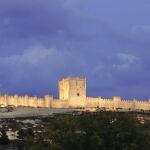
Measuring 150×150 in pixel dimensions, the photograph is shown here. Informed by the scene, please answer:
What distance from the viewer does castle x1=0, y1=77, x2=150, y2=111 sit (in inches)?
5197

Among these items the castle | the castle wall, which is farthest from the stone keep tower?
the castle wall

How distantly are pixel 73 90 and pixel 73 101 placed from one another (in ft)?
12.2

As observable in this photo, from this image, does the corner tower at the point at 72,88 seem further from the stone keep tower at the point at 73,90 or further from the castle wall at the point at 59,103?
the castle wall at the point at 59,103

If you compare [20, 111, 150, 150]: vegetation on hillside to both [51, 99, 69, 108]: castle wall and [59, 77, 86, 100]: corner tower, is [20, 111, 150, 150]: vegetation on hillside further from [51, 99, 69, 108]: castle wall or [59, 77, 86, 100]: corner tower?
[59, 77, 86, 100]: corner tower

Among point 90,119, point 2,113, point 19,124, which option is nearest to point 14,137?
point 19,124

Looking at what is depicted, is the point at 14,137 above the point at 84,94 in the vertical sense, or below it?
below

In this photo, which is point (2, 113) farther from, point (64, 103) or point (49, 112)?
point (64, 103)

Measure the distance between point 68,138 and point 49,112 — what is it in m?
69.4

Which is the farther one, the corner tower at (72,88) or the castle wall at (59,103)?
the corner tower at (72,88)

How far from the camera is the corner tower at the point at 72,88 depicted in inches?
5546

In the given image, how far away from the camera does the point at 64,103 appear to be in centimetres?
13775

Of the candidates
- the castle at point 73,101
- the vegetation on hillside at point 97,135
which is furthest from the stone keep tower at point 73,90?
the vegetation on hillside at point 97,135

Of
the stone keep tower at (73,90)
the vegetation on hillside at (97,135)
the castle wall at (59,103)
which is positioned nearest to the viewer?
the vegetation on hillside at (97,135)

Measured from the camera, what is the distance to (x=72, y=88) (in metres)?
142
